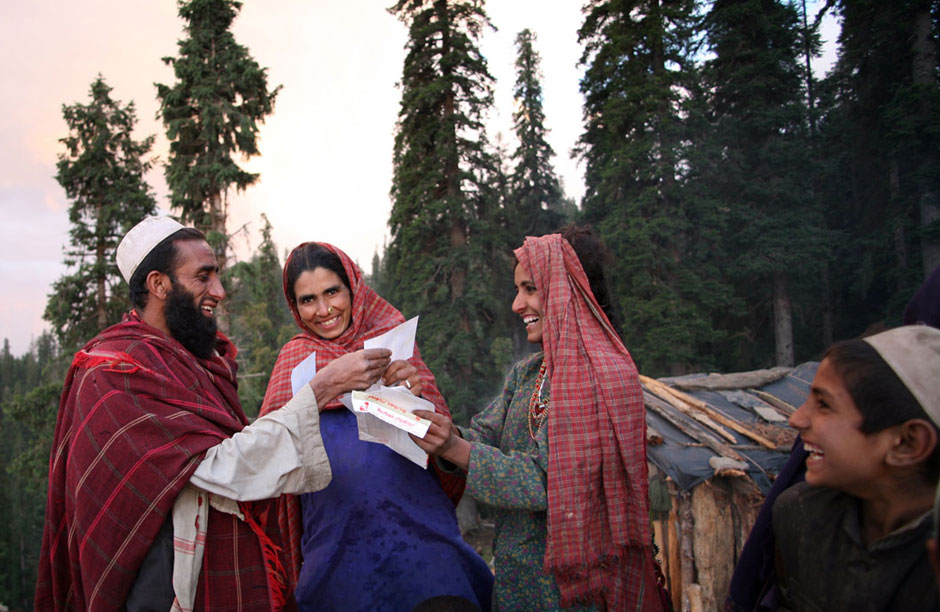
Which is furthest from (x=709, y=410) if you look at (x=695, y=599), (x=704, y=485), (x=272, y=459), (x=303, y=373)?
(x=272, y=459)

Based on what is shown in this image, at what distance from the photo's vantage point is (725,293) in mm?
17500

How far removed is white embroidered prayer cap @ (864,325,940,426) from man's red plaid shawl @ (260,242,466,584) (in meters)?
1.67

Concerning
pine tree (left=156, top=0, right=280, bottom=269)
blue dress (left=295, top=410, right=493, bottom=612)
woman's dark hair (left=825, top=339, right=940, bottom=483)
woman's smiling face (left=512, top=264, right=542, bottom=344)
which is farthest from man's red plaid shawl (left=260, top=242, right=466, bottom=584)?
pine tree (left=156, top=0, right=280, bottom=269)

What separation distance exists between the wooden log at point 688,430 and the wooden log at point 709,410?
0.35 m

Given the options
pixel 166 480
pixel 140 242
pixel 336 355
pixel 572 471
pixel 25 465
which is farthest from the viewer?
pixel 25 465

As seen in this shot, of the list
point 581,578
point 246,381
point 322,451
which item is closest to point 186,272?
point 322,451

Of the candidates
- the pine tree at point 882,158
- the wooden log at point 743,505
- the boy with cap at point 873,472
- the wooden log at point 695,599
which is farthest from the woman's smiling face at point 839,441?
the pine tree at point 882,158

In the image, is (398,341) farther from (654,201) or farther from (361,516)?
(654,201)

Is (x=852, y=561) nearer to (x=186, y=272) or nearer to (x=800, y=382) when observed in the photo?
(x=186, y=272)

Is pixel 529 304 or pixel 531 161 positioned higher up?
pixel 531 161

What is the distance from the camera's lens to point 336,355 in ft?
8.14

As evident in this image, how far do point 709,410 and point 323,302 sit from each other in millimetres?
7421

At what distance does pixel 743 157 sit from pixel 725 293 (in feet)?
16.3

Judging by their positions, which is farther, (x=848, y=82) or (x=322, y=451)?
(x=848, y=82)
